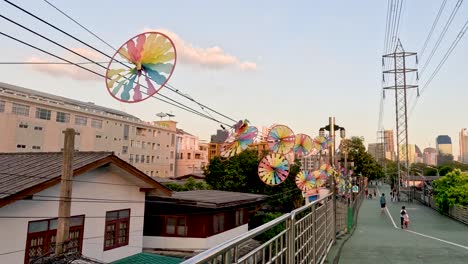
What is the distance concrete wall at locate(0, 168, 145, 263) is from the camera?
976cm

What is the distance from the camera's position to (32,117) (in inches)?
1684

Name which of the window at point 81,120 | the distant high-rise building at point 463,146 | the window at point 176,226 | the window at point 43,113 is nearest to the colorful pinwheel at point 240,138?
the window at point 176,226

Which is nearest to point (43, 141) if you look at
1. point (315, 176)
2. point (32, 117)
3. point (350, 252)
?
point (32, 117)

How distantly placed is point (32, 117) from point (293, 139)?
41.1m

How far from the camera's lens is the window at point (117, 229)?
13391 millimetres

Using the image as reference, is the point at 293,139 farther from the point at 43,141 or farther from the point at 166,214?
the point at 43,141

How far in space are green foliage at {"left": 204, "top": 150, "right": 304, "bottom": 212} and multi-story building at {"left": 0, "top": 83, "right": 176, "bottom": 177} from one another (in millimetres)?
Answer: 13540

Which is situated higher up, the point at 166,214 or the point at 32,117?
the point at 32,117

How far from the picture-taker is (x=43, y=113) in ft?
145

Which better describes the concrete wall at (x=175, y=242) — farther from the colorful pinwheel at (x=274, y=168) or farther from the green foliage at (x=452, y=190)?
the green foliage at (x=452, y=190)

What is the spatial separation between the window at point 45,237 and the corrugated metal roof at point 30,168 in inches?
51.9

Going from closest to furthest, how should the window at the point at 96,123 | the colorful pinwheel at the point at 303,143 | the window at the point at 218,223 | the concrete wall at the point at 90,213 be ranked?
the concrete wall at the point at 90,213 → the colorful pinwheel at the point at 303,143 → the window at the point at 218,223 → the window at the point at 96,123

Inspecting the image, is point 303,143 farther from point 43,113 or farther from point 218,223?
point 43,113

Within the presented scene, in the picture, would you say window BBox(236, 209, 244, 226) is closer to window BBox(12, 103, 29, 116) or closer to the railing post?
the railing post
